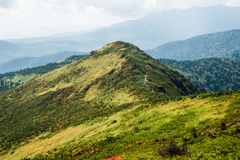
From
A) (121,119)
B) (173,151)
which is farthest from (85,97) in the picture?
(173,151)

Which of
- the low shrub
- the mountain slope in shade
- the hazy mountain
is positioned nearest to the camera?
the low shrub

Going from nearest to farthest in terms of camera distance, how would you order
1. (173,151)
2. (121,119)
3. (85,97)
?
→ 1. (173,151)
2. (121,119)
3. (85,97)

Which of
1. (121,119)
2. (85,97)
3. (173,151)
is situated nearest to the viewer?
(173,151)

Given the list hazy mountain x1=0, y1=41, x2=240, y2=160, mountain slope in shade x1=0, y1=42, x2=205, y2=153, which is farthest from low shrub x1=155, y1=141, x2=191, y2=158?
mountain slope in shade x1=0, y1=42, x2=205, y2=153

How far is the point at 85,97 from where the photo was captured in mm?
145750

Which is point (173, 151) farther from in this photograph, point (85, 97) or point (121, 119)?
point (85, 97)

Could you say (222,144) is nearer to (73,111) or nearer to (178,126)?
(178,126)

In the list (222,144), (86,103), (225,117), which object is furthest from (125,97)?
(222,144)

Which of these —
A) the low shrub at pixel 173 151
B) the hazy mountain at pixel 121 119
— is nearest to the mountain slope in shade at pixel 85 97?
the hazy mountain at pixel 121 119

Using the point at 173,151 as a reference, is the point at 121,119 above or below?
below

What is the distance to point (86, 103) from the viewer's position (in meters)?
131

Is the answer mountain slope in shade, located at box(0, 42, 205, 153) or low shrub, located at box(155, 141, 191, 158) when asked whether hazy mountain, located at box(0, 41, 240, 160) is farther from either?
low shrub, located at box(155, 141, 191, 158)

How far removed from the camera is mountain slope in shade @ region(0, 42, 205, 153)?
107 metres

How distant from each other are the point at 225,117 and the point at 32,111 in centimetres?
16100
